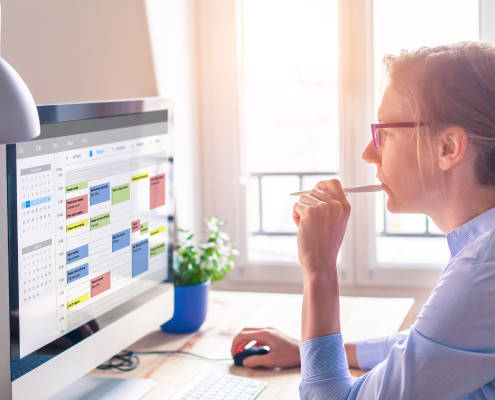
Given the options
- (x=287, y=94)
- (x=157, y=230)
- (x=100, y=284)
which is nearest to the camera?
(x=100, y=284)

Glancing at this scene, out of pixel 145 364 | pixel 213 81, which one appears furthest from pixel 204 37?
pixel 145 364

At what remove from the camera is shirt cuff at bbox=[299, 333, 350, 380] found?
1119 millimetres

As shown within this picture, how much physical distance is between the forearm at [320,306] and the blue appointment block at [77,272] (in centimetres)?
39

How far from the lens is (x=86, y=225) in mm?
1239

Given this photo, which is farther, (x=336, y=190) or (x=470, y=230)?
(x=336, y=190)

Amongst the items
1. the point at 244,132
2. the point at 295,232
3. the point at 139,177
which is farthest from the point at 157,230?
the point at 295,232

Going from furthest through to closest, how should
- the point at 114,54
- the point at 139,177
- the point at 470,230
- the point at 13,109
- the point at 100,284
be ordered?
the point at 114,54
the point at 139,177
the point at 100,284
the point at 470,230
the point at 13,109

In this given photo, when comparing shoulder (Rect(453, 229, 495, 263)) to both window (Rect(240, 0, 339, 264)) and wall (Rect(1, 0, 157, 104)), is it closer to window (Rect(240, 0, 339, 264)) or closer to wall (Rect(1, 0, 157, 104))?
wall (Rect(1, 0, 157, 104))

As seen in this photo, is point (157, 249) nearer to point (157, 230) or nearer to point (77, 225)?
point (157, 230)

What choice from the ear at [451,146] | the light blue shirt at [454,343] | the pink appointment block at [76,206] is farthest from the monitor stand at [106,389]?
the ear at [451,146]

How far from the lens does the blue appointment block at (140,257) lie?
4.72 feet

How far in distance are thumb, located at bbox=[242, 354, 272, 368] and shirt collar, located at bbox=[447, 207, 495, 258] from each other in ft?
1.66

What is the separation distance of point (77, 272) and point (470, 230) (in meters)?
0.66

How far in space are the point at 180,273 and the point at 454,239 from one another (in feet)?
2.55
